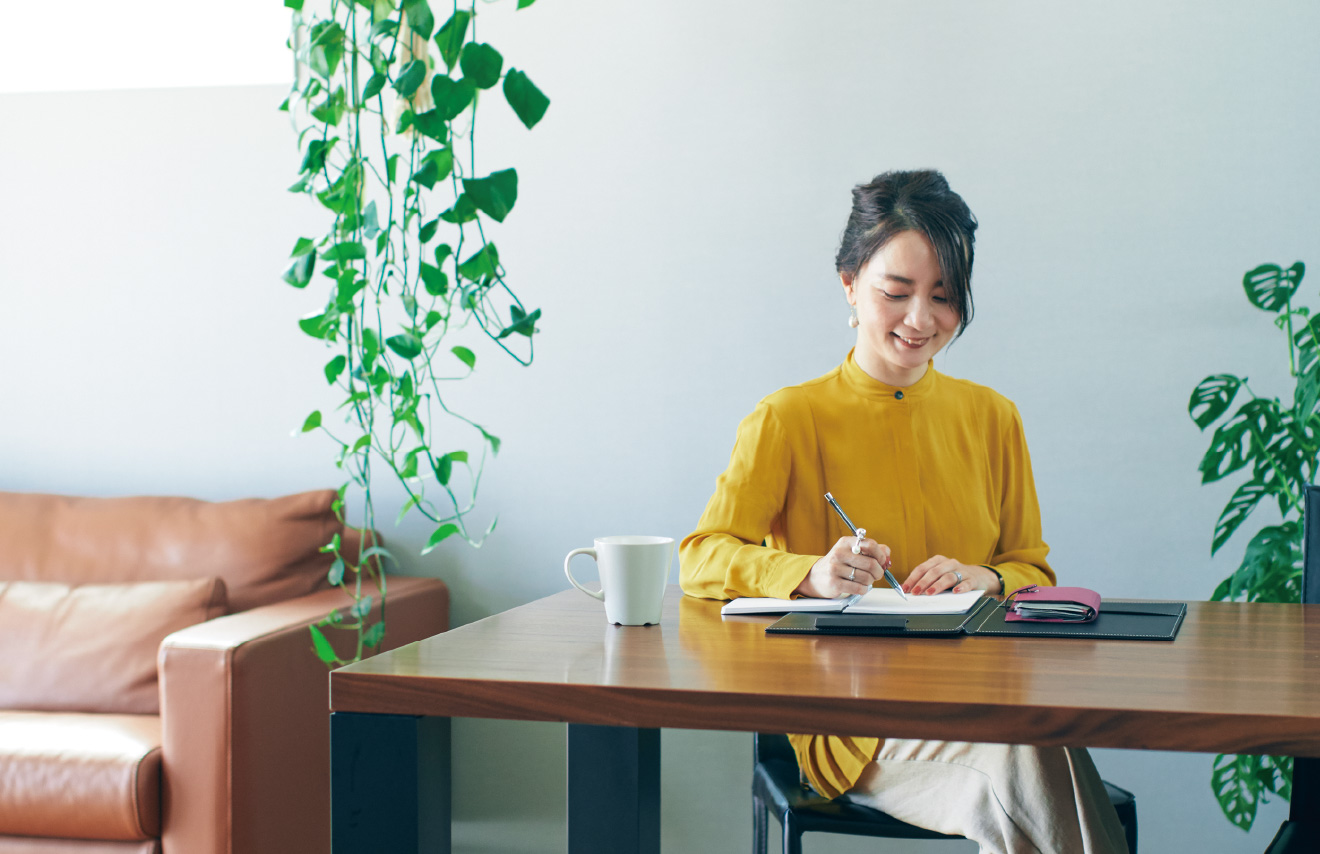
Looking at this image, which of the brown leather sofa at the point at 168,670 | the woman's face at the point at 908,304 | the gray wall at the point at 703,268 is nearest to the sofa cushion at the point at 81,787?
the brown leather sofa at the point at 168,670

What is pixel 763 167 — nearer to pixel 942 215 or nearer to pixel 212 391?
pixel 942 215

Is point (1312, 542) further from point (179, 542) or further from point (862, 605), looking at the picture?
point (179, 542)

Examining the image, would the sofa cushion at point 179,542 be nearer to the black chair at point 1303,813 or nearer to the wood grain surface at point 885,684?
the wood grain surface at point 885,684

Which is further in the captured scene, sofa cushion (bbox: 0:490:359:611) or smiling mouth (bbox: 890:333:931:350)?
sofa cushion (bbox: 0:490:359:611)

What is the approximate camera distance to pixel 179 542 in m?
2.28

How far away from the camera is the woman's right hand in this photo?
125cm

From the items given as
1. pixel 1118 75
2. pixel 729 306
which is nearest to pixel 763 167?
pixel 729 306

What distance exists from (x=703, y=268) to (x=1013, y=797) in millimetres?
1469

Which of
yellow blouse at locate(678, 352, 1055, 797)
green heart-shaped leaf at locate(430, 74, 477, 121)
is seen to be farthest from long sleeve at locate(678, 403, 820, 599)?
green heart-shaped leaf at locate(430, 74, 477, 121)

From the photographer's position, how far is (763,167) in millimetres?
2305

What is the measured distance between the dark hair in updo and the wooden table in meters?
0.64

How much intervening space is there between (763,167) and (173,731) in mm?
1573

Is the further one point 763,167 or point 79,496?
point 79,496

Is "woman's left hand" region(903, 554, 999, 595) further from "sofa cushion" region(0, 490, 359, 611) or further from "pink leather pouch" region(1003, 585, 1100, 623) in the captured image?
"sofa cushion" region(0, 490, 359, 611)
